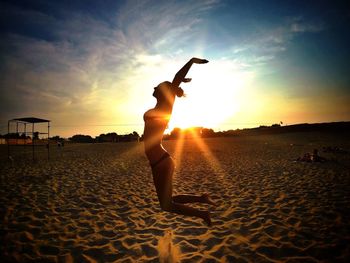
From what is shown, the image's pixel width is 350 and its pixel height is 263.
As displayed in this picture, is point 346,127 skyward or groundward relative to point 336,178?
skyward

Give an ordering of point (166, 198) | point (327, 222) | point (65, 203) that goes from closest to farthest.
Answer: point (166, 198), point (327, 222), point (65, 203)

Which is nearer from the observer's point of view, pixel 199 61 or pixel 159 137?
pixel 159 137

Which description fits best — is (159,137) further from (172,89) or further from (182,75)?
(182,75)

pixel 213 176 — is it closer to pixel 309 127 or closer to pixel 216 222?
pixel 216 222

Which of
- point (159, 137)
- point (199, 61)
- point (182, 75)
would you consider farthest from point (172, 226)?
point (199, 61)

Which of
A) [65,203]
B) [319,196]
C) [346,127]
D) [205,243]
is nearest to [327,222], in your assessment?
[319,196]

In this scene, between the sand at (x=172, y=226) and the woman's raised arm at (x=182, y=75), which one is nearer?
the woman's raised arm at (x=182, y=75)

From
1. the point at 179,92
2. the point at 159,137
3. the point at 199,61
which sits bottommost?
the point at 159,137

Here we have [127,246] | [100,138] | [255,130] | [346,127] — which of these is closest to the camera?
[127,246]

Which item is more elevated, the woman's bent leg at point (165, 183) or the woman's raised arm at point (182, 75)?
the woman's raised arm at point (182, 75)

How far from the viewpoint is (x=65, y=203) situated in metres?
5.94

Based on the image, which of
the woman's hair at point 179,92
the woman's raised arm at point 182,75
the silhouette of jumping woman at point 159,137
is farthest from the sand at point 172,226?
the woman's raised arm at point 182,75

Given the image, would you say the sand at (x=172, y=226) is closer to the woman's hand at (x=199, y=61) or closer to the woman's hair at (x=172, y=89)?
the woman's hair at (x=172, y=89)

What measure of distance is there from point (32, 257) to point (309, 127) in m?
57.9
